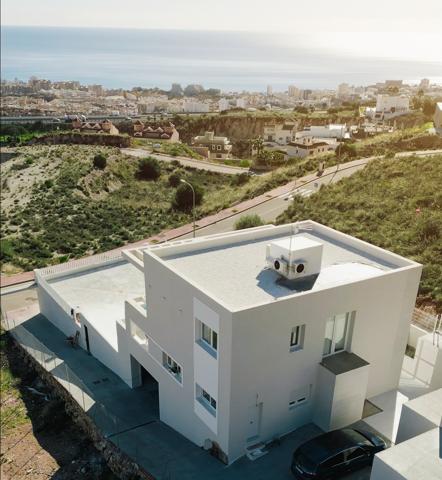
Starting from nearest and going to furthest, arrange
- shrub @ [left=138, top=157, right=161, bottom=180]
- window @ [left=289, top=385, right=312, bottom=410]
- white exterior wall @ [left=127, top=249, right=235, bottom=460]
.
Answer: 1. white exterior wall @ [left=127, top=249, right=235, bottom=460]
2. window @ [left=289, top=385, right=312, bottom=410]
3. shrub @ [left=138, top=157, right=161, bottom=180]

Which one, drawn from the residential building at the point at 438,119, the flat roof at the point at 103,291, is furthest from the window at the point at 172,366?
the residential building at the point at 438,119

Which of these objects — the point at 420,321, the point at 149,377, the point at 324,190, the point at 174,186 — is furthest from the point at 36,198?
the point at 420,321

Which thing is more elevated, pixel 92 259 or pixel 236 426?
pixel 236 426

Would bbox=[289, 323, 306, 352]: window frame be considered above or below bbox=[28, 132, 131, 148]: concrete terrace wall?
above

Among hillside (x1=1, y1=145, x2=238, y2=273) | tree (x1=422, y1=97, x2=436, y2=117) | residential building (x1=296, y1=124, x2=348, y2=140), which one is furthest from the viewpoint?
residential building (x1=296, y1=124, x2=348, y2=140)

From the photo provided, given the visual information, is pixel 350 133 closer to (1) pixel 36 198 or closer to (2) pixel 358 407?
(1) pixel 36 198

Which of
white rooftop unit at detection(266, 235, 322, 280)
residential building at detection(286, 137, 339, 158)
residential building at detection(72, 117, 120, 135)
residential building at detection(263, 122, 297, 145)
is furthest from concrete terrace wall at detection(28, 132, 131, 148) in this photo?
white rooftop unit at detection(266, 235, 322, 280)

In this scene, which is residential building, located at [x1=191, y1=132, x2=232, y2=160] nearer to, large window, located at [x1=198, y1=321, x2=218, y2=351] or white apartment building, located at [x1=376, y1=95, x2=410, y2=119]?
white apartment building, located at [x1=376, y1=95, x2=410, y2=119]

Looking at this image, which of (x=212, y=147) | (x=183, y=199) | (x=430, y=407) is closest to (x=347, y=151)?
(x=183, y=199)
